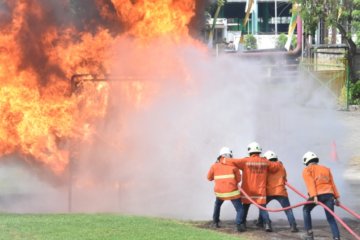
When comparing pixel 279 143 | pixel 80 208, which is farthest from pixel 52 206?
pixel 279 143

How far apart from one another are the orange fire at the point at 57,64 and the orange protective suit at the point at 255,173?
3.28m

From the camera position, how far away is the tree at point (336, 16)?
30.9m

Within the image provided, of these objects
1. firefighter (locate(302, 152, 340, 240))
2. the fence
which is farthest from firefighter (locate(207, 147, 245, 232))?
the fence

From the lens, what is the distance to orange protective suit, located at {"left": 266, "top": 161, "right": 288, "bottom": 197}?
11.4m

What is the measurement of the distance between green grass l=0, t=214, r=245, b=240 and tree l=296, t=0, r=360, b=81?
2196 centimetres

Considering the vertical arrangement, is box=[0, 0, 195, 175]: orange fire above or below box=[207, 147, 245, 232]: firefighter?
above

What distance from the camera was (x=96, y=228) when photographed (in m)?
9.88

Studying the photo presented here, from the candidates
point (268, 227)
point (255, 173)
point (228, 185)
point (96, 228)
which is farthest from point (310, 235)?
point (96, 228)

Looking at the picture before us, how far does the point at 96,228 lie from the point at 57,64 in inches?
→ 201

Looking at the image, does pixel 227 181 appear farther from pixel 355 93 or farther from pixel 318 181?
pixel 355 93

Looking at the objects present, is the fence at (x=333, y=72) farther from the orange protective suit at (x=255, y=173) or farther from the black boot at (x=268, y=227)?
the black boot at (x=268, y=227)

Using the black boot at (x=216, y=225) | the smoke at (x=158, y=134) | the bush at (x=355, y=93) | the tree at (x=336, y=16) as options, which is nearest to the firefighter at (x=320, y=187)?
the black boot at (x=216, y=225)

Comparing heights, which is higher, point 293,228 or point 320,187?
point 320,187

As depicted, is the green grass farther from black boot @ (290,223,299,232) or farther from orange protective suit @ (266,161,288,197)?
orange protective suit @ (266,161,288,197)
